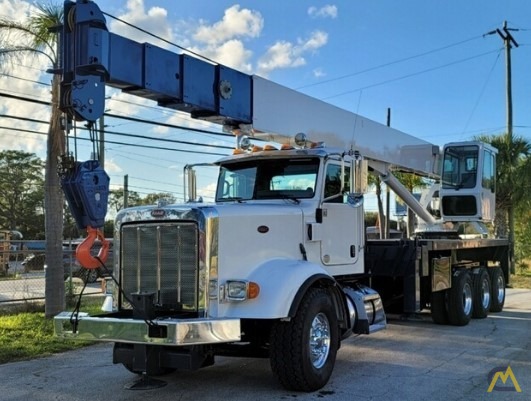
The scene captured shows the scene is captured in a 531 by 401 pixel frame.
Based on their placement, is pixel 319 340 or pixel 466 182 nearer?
pixel 319 340

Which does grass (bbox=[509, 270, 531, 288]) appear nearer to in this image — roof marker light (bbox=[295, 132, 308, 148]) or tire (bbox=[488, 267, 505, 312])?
tire (bbox=[488, 267, 505, 312])

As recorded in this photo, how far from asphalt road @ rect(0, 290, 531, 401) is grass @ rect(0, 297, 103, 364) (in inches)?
11.6

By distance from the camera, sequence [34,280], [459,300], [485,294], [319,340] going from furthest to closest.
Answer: [34,280] < [485,294] < [459,300] < [319,340]

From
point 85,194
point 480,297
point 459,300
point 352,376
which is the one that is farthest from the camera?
point 480,297

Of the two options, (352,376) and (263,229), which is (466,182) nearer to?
(352,376)

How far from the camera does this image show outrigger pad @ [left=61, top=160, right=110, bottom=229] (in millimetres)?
5301

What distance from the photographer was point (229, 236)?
19.6ft

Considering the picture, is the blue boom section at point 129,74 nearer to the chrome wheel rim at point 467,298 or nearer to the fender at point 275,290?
the fender at point 275,290

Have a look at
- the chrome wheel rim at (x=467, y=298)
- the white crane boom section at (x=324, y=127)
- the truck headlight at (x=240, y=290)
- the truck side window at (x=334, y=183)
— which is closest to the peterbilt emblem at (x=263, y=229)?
the truck headlight at (x=240, y=290)

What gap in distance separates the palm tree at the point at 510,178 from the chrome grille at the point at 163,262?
66.5 feet

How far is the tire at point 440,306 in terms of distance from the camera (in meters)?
11.0

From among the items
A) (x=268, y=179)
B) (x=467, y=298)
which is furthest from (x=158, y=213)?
(x=467, y=298)

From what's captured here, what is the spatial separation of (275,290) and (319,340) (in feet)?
3.28

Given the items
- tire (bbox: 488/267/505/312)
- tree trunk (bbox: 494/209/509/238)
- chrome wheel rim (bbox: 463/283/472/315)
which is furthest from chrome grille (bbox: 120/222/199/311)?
tree trunk (bbox: 494/209/509/238)
